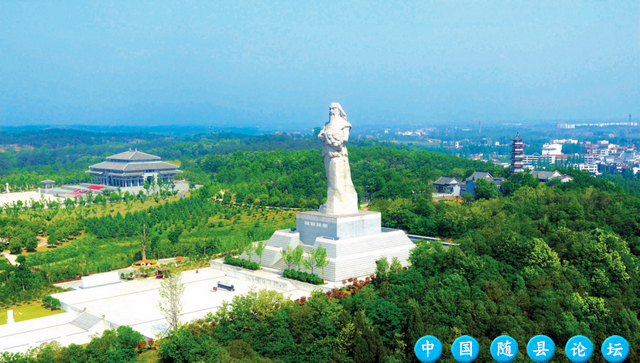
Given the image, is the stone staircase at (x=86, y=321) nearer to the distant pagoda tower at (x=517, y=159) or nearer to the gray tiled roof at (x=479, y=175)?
the gray tiled roof at (x=479, y=175)

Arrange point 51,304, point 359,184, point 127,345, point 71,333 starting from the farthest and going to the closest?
point 359,184
point 51,304
point 71,333
point 127,345

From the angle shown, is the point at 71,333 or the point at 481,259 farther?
the point at 481,259

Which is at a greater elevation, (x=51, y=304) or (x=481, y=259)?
(x=481, y=259)

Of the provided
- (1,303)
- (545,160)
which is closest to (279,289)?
(1,303)

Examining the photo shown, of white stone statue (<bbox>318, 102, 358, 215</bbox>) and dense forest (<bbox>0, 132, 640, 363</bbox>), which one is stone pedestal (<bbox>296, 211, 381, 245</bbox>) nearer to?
white stone statue (<bbox>318, 102, 358, 215</bbox>)

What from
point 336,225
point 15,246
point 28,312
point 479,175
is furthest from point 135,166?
point 336,225

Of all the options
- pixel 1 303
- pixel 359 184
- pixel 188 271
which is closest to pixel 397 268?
pixel 188 271

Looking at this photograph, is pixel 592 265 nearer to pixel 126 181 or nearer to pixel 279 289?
pixel 279 289

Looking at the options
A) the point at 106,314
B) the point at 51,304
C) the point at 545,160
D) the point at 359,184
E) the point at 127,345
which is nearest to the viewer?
the point at 127,345
